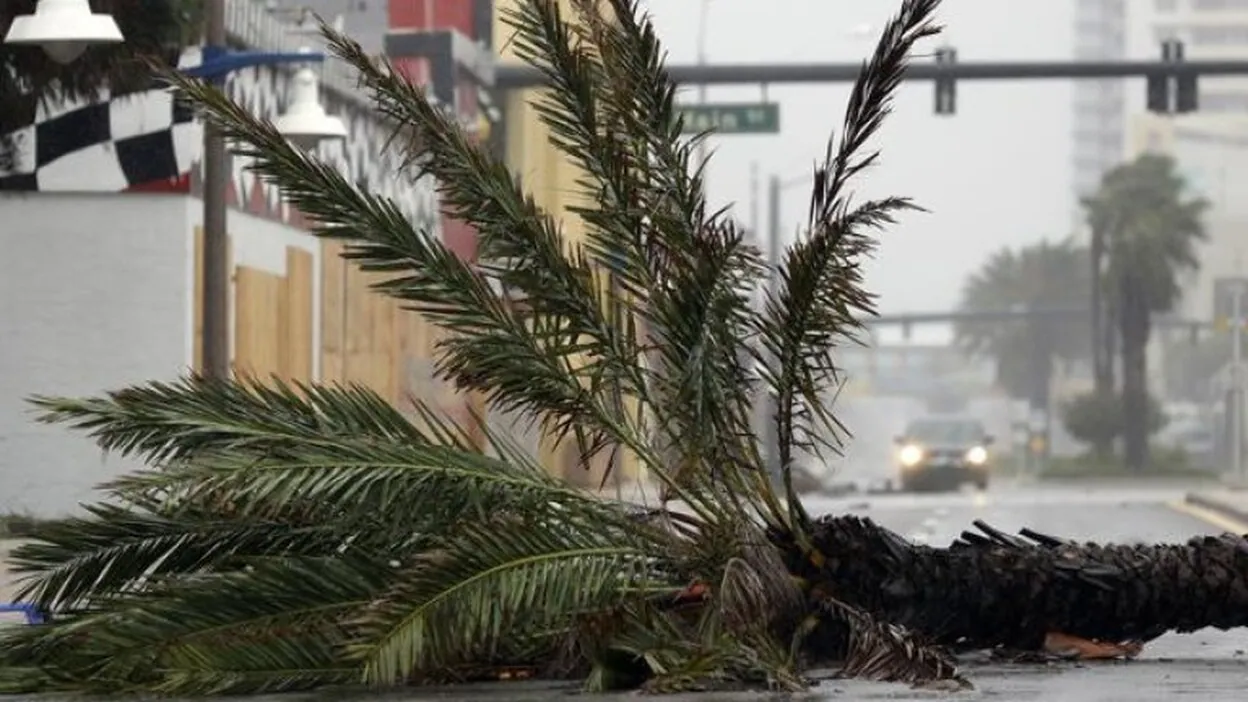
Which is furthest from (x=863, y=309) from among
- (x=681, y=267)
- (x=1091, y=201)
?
(x=1091, y=201)

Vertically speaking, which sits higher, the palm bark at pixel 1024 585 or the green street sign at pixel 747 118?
the green street sign at pixel 747 118

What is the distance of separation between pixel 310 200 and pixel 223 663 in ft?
7.22

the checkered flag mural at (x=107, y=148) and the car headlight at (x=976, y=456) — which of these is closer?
the checkered flag mural at (x=107, y=148)

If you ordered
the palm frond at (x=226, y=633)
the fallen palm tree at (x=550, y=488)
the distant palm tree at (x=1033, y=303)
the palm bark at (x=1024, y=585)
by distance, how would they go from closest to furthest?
the palm frond at (x=226, y=633)
the fallen palm tree at (x=550, y=488)
the palm bark at (x=1024, y=585)
the distant palm tree at (x=1033, y=303)

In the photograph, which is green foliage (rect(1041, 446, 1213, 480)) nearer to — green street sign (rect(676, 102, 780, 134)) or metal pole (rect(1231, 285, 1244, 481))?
metal pole (rect(1231, 285, 1244, 481))

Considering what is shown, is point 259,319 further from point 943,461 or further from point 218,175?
point 943,461

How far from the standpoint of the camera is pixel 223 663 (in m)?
10.7

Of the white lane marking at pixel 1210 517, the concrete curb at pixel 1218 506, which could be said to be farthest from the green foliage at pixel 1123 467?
the white lane marking at pixel 1210 517

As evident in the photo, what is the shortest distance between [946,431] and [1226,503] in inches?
668

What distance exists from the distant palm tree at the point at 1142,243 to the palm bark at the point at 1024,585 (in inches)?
2935

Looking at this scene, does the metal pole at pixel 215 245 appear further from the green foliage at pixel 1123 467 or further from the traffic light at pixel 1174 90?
the green foliage at pixel 1123 467

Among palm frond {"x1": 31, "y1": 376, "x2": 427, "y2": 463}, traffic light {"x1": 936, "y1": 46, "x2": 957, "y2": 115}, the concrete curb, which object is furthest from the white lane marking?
palm frond {"x1": 31, "y1": 376, "x2": 427, "y2": 463}

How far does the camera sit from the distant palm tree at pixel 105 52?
21.2 metres

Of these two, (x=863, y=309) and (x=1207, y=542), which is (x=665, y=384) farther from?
(x=1207, y=542)
